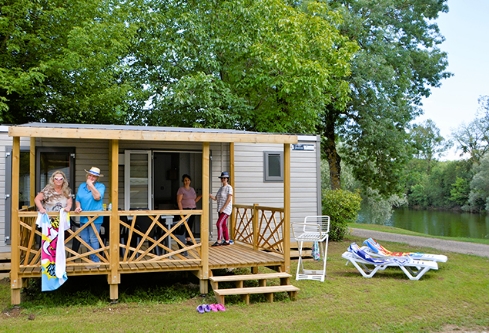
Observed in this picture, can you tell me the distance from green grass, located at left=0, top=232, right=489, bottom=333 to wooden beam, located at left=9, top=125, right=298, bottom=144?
2250 millimetres

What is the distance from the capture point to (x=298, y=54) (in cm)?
1392

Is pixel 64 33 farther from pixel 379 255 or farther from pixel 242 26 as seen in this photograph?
pixel 379 255

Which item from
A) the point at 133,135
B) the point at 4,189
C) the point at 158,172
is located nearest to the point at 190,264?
the point at 133,135

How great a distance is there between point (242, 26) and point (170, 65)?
7.35 ft

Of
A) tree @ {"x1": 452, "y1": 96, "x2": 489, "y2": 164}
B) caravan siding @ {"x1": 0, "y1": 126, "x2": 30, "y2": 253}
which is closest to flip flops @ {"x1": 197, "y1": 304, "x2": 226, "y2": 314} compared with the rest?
caravan siding @ {"x1": 0, "y1": 126, "x2": 30, "y2": 253}

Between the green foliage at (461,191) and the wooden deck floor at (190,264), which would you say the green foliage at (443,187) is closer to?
the green foliage at (461,191)

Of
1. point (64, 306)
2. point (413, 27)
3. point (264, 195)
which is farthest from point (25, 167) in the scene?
point (413, 27)

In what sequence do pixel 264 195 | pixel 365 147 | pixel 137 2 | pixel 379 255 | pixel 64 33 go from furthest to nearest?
1. pixel 365 147
2. pixel 137 2
3. pixel 64 33
4. pixel 264 195
5. pixel 379 255

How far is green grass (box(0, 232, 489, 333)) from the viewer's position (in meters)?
6.15

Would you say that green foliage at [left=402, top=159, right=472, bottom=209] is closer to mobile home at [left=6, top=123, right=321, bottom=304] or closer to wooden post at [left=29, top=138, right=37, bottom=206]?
mobile home at [left=6, top=123, right=321, bottom=304]

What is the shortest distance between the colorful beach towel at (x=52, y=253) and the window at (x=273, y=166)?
4.83 metres

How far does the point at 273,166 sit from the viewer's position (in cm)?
1080

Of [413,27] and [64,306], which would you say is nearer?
[64,306]

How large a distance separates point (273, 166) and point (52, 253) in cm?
516
